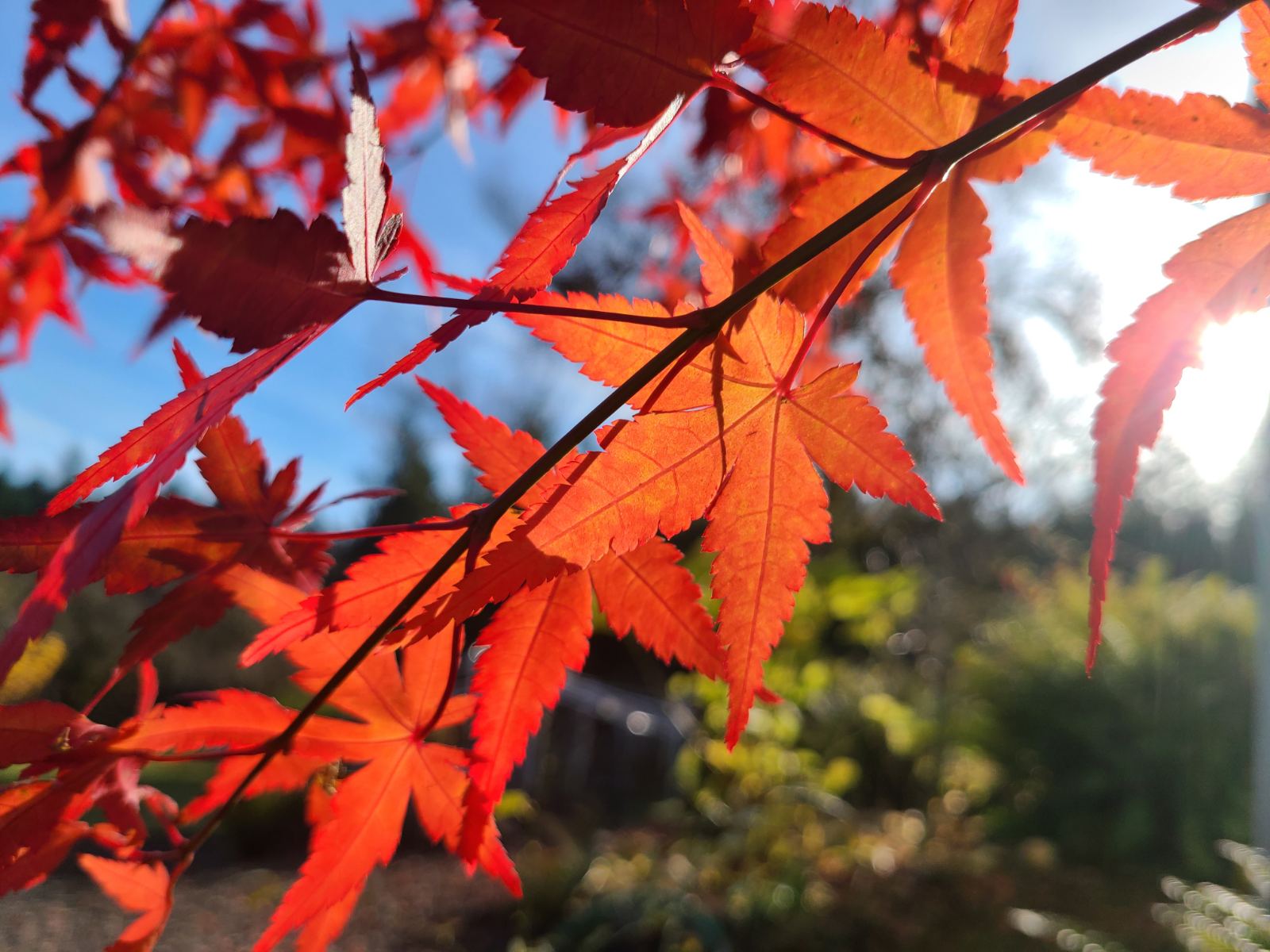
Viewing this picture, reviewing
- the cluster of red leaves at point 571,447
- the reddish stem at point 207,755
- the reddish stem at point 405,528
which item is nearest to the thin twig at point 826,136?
the cluster of red leaves at point 571,447

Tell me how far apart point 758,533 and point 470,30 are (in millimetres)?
1074

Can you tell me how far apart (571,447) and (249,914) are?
2832 mm

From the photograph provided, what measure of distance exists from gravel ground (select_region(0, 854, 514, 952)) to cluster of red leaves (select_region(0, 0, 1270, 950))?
76.7 inches

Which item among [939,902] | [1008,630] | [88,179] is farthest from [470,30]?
[1008,630]

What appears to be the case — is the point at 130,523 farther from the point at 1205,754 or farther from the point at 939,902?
the point at 1205,754

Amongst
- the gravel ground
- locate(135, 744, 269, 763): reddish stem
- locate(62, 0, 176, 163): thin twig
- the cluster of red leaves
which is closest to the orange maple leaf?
the cluster of red leaves

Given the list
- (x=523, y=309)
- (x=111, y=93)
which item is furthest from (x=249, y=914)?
(x=523, y=309)

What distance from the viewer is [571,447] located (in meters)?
0.27

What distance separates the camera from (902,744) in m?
3.68

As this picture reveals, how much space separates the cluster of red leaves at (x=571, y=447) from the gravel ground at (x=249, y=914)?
1.95m

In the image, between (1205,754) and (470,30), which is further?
(1205,754)

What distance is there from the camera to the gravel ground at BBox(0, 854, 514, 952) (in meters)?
2.02

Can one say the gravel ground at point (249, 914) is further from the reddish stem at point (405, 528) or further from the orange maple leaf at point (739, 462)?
the orange maple leaf at point (739, 462)

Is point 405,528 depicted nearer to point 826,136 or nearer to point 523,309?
point 523,309
